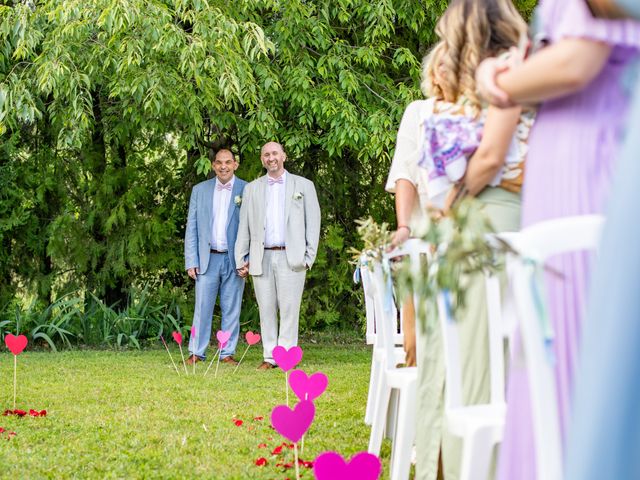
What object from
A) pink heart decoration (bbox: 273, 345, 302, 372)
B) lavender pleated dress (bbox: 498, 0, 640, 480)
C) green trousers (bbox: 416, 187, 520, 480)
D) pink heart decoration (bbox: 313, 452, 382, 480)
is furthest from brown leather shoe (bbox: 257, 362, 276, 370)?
lavender pleated dress (bbox: 498, 0, 640, 480)

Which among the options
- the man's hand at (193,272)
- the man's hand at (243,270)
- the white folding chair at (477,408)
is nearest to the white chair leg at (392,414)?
the white folding chair at (477,408)

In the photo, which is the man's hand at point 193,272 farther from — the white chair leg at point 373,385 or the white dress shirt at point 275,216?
the white chair leg at point 373,385

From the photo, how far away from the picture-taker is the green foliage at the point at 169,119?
7727 millimetres

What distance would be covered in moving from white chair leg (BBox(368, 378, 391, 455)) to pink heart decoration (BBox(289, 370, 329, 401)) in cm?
32

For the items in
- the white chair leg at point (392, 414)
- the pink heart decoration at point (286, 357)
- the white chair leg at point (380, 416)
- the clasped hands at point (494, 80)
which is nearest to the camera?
the clasped hands at point (494, 80)

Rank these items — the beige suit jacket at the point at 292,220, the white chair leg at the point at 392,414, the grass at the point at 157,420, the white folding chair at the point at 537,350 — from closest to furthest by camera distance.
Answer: the white folding chair at the point at 537,350 → the white chair leg at the point at 392,414 → the grass at the point at 157,420 → the beige suit jacket at the point at 292,220

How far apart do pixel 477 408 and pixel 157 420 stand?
11.0 ft

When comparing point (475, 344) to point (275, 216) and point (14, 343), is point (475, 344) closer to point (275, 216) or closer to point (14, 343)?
point (14, 343)

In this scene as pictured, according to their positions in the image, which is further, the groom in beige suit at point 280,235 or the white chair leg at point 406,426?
the groom in beige suit at point 280,235

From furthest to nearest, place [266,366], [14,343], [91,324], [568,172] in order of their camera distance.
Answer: [91,324]
[266,366]
[14,343]
[568,172]

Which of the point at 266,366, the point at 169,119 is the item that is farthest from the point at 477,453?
the point at 169,119

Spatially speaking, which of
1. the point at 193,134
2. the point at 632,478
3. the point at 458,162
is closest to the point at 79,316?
the point at 193,134

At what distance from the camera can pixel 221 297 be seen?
840cm

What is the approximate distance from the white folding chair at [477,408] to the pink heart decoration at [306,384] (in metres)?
1.57
